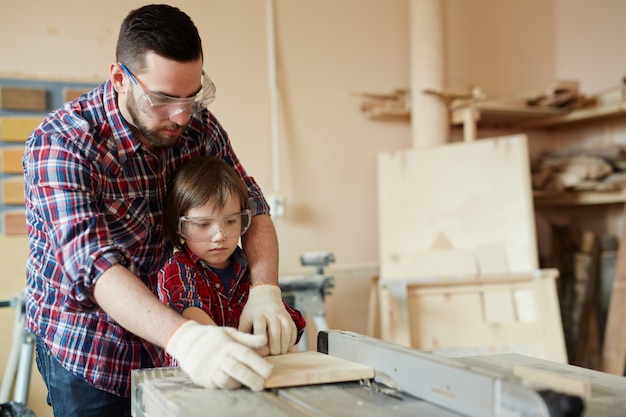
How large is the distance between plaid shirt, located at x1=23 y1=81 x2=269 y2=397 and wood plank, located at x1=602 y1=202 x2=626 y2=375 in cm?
305

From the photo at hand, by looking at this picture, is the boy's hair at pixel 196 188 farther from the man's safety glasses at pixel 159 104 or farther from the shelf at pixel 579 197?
the shelf at pixel 579 197

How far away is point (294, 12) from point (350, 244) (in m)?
1.44

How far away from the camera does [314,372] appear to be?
50.1 inches

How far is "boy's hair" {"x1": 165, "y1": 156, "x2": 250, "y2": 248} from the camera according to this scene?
5.73 ft

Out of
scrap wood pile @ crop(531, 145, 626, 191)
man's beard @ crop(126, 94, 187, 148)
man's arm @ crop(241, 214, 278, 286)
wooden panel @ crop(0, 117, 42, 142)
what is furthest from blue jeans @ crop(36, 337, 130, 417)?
scrap wood pile @ crop(531, 145, 626, 191)

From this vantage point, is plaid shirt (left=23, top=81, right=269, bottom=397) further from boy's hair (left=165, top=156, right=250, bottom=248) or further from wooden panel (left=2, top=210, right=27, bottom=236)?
wooden panel (left=2, top=210, right=27, bottom=236)

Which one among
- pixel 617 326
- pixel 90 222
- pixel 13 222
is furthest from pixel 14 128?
pixel 617 326

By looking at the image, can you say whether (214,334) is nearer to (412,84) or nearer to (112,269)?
(112,269)

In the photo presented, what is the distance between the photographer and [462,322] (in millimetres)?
3387

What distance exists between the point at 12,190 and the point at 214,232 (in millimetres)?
2089

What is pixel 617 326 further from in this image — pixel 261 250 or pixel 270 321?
pixel 270 321

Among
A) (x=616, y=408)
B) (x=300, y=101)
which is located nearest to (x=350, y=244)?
(x=300, y=101)

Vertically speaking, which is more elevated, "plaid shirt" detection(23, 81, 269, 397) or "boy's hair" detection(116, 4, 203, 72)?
"boy's hair" detection(116, 4, 203, 72)

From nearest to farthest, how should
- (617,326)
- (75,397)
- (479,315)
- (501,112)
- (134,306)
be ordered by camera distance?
(134,306) → (75,397) → (479,315) → (617,326) → (501,112)
